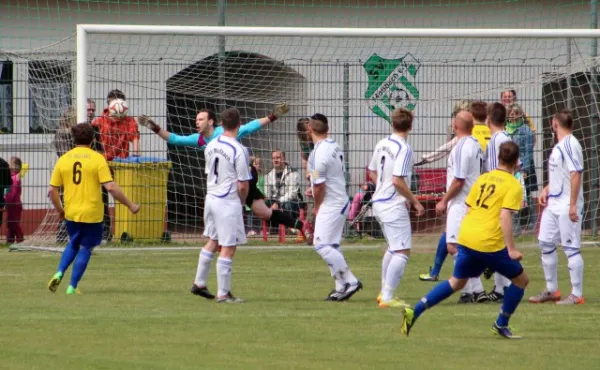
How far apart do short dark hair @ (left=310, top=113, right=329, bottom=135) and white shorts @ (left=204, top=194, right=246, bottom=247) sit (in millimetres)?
1029

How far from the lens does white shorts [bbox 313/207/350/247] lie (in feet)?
39.4

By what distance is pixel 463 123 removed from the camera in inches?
466

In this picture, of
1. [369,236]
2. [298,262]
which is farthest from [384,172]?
[369,236]

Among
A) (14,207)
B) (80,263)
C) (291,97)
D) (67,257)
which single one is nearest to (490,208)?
(80,263)

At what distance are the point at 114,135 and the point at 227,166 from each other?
6.53 metres

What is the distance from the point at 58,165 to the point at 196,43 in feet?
24.5

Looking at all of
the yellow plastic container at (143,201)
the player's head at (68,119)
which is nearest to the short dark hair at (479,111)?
the player's head at (68,119)

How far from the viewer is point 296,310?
11273mm

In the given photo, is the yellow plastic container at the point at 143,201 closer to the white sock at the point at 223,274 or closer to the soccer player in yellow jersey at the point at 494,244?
the white sock at the point at 223,274

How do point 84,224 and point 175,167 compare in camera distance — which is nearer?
point 84,224

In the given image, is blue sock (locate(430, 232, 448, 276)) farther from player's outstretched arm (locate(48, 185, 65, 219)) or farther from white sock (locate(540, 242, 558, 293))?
player's outstretched arm (locate(48, 185, 65, 219))

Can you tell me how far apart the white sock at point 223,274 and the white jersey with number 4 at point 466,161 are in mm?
2278

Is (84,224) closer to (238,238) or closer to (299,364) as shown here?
(238,238)

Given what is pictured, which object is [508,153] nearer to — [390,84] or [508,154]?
[508,154]
